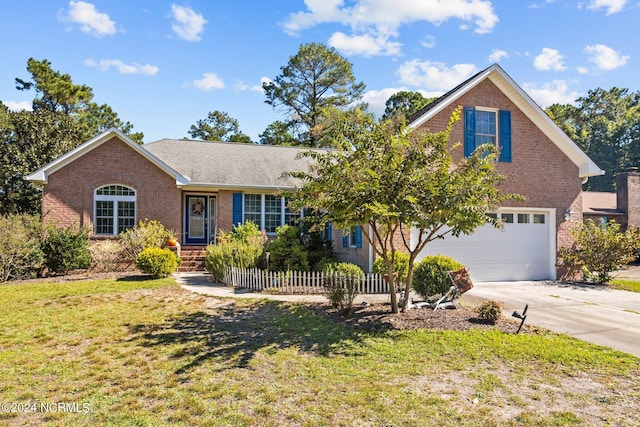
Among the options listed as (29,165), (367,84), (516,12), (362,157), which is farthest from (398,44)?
(367,84)

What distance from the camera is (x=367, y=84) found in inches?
1516

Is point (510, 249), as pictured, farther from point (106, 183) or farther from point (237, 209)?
point (106, 183)

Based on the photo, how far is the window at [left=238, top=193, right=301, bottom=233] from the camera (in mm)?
17688

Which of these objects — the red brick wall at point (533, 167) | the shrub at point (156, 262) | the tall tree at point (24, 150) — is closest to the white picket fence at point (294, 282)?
the shrub at point (156, 262)

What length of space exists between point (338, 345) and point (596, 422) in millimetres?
3496

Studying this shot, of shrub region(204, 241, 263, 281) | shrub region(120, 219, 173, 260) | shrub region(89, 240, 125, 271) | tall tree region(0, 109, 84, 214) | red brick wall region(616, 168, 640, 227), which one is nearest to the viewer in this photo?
shrub region(204, 241, 263, 281)

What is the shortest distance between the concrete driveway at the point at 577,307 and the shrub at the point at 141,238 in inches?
440

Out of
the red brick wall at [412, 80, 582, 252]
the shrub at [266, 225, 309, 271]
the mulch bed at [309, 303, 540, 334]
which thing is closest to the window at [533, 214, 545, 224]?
the red brick wall at [412, 80, 582, 252]

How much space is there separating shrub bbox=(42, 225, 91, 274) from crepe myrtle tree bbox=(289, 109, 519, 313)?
10270mm

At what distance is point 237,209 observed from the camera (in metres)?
17.7

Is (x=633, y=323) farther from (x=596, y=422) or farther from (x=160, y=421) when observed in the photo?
(x=160, y=421)

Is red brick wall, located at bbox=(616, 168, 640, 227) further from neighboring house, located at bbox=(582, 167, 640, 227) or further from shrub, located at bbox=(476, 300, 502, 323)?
shrub, located at bbox=(476, 300, 502, 323)

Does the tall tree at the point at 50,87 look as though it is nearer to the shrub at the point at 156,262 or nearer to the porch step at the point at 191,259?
the porch step at the point at 191,259

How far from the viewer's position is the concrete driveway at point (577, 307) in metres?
7.20
